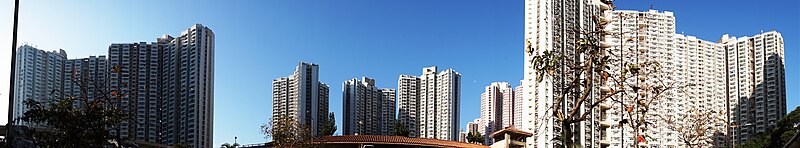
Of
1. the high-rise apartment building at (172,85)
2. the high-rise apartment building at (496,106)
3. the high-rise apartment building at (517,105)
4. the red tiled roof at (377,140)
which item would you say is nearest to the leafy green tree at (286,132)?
the red tiled roof at (377,140)

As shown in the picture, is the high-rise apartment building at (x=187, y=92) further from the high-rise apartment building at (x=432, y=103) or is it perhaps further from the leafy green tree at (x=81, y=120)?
the high-rise apartment building at (x=432, y=103)

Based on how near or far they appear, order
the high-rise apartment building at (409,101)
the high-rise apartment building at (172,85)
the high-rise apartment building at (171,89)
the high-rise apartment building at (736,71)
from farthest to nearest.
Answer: the high-rise apartment building at (409,101)
the high-rise apartment building at (736,71)
the high-rise apartment building at (171,89)
the high-rise apartment building at (172,85)

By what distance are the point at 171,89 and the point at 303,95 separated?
6649 mm

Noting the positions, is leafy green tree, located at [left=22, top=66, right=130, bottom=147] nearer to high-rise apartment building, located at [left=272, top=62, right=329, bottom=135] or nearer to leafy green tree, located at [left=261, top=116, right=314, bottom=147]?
leafy green tree, located at [left=261, top=116, right=314, bottom=147]

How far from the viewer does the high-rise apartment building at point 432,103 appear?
35719 millimetres

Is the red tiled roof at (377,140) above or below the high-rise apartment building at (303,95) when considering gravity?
below

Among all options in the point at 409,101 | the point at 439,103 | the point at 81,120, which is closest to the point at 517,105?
the point at 439,103

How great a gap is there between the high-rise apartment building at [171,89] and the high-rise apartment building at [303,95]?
442cm

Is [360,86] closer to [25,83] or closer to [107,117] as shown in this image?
[25,83]

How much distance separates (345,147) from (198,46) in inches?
220

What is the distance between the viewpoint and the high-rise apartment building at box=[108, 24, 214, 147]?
67.6ft

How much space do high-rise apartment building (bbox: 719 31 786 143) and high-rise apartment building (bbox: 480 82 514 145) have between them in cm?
1305

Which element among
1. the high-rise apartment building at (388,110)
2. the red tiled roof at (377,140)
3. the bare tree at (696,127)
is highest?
the high-rise apartment building at (388,110)

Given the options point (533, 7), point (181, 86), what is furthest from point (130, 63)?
point (533, 7)
